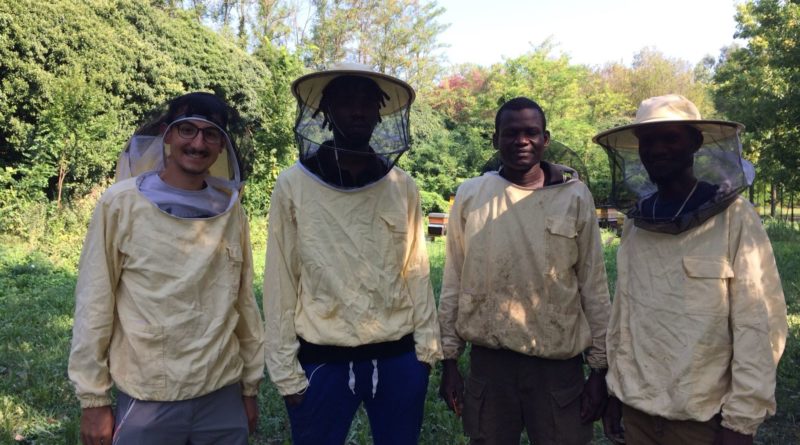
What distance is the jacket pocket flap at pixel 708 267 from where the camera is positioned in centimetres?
196

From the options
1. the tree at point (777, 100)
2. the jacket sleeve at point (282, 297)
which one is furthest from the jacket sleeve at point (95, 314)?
the tree at point (777, 100)

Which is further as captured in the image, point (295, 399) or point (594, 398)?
point (594, 398)

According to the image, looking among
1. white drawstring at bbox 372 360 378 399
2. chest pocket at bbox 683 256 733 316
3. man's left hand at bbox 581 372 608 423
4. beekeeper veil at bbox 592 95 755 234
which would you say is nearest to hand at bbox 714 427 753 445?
chest pocket at bbox 683 256 733 316

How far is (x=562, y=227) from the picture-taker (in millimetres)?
2365

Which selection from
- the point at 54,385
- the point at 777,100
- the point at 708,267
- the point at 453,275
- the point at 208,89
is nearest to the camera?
the point at 708,267

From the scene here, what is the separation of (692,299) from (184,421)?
1945 millimetres

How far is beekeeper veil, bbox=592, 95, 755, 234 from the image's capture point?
6.70 ft

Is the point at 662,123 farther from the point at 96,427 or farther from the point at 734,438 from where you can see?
the point at 96,427

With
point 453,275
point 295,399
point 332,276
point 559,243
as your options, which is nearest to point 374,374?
point 295,399

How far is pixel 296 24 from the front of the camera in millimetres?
32156

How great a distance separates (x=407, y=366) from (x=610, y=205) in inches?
50.0

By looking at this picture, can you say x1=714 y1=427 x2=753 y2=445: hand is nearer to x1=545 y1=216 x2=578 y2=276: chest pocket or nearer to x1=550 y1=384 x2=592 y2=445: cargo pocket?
x1=550 y1=384 x2=592 y2=445: cargo pocket

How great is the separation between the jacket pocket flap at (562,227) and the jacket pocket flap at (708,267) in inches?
18.8

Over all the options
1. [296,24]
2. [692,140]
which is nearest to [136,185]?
[692,140]
